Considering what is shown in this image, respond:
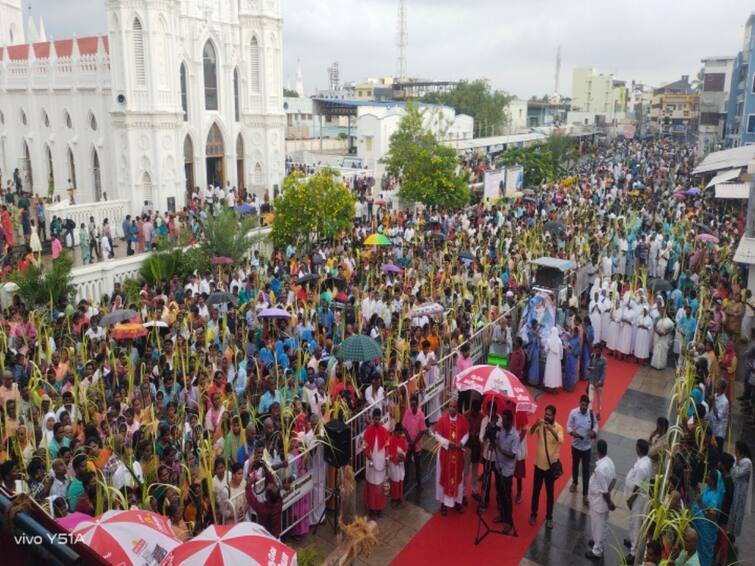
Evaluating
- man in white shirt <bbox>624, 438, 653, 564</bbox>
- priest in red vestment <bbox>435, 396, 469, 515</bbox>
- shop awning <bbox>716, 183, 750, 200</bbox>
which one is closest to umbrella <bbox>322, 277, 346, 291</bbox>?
priest in red vestment <bbox>435, 396, 469, 515</bbox>

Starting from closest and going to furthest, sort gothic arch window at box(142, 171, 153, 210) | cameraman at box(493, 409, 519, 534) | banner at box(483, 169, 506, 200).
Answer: cameraman at box(493, 409, 519, 534)
gothic arch window at box(142, 171, 153, 210)
banner at box(483, 169, 506, 200)

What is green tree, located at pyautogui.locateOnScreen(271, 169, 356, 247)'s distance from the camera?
18.2 m

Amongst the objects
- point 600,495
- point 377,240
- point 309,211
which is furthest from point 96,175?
point 600,495

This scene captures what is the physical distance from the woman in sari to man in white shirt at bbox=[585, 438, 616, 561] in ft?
2.63

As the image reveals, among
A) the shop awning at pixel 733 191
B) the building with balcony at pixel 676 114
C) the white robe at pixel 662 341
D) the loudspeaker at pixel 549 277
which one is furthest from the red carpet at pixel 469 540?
the building with balcony at pixel 676 114

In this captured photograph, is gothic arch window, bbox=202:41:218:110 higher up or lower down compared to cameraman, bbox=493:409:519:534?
higher up

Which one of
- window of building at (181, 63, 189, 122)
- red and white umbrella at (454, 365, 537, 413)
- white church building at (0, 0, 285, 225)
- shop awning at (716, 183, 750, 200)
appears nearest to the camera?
red and white umbrella at (454, 365, 537, 413)

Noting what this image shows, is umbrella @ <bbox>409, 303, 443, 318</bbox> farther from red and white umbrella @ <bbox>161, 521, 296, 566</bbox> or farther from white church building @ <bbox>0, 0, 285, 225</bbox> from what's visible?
white church building @ <bbox>0, 0, 285, 225</bbox>

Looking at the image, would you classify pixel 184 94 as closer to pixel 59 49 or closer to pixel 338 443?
pixel 59 49

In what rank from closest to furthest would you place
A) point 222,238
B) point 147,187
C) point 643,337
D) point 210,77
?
1. point 643,337
2. point 222,238
3. point 147,187
4. point 210,77

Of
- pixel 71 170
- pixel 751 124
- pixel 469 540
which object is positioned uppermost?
pixel 751 124

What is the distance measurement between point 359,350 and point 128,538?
507 cm

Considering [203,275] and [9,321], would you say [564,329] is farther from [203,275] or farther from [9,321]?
[9,321]

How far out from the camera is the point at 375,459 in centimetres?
743
